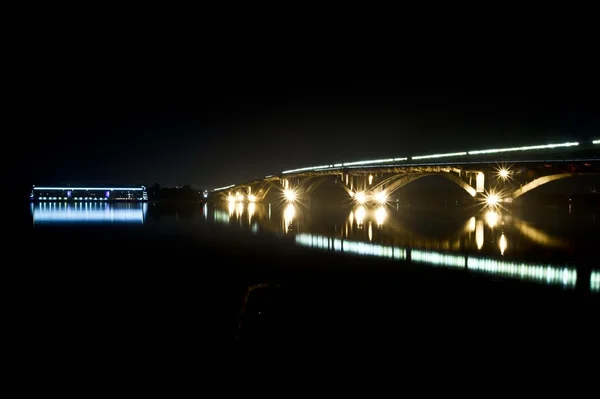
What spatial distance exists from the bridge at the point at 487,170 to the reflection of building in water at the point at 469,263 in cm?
3217

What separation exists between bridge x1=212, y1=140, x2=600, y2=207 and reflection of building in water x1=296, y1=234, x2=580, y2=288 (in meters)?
32.2

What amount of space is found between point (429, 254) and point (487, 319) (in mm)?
8883

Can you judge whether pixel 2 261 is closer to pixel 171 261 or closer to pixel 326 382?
pixel 171 261

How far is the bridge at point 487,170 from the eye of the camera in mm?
42000

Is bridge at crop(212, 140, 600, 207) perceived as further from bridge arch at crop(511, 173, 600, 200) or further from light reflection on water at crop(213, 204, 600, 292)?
light reflection on water at crop(213, 204, 600, 292)

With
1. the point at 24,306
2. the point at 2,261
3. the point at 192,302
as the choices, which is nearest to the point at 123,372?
the point at 192,302

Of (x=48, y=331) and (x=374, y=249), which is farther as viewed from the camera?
(x=374, y=249)

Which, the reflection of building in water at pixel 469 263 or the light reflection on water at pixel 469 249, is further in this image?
the light reflection on water at pixel 469 249

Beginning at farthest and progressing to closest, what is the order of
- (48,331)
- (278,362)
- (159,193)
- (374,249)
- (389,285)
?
(159,193), (374,249), (389,285), (48,331), (278,362)

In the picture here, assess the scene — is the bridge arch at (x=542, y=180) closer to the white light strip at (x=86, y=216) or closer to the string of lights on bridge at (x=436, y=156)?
the string of lights on bridge at (x=436, y=156)

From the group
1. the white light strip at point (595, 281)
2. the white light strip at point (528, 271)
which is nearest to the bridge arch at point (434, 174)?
the white light strip at point (528, 271)

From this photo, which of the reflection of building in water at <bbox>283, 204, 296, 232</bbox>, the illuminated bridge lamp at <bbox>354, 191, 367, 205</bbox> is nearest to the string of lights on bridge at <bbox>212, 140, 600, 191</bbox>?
the illuminated bridge lamp at <bbox>354, 191, 367, 205</bbox>

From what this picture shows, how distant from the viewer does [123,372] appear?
5.57 meters

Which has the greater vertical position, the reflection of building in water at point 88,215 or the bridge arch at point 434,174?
the bridge arch at point 434,174
